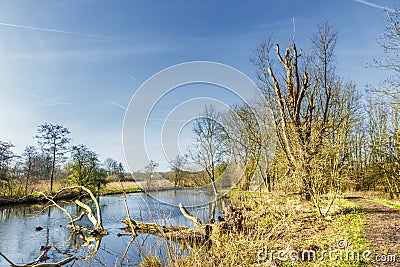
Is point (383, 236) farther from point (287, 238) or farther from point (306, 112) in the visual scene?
point (306, 112)

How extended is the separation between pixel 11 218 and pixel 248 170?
14.6 m

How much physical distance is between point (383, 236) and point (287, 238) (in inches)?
74.1

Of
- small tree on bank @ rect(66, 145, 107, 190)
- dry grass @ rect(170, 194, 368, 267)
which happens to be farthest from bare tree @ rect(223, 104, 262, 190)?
small tree on bank @ rect(66, 145, 107, 190)

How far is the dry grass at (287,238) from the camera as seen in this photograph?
4312mm

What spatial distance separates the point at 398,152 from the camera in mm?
14406

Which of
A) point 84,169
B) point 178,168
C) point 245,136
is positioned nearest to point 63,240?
point 178,168

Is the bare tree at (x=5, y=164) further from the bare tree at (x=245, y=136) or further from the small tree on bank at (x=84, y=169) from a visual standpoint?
the bare tree at (x=245, y=136)

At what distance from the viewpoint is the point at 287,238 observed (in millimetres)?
5789

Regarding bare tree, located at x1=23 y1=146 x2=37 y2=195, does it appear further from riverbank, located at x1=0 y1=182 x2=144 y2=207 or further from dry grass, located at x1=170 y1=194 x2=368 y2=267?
dry grass, located at x1=170 y1=194 x2=368 y2=267

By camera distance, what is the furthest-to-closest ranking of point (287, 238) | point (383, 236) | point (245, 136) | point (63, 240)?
point (245, 136)
point (63, 240)
point (287, 238)
point (383, 236)

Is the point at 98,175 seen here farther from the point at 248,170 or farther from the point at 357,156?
the point at 357,156

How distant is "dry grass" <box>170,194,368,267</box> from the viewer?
431 cm

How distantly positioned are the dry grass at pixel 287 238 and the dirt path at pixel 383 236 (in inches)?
8.0

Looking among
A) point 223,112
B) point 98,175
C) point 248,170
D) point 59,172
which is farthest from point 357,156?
point 59,172
